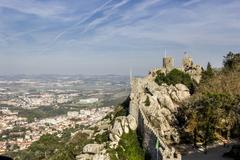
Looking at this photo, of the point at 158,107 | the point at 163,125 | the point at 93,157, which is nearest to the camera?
the point at 93,157

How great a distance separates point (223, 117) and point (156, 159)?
8.39 metres

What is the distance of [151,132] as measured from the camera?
24.8 m

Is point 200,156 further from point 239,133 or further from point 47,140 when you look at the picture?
point 47,140

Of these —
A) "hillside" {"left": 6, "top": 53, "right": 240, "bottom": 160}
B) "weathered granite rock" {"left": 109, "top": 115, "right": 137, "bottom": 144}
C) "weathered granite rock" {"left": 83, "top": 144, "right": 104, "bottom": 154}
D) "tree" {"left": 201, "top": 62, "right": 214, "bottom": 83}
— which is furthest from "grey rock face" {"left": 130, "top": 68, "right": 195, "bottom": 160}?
"tree" {"left": 201, "top": 62, "right": 214, "bottom": 83}

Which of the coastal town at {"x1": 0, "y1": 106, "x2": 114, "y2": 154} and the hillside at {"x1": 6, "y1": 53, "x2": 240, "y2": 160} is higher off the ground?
the hillside at {"x1": 6, "y1": 53, "x2": 240, "y2": 160}

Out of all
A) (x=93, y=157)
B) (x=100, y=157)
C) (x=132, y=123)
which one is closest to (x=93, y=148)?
(x=93, y=157)

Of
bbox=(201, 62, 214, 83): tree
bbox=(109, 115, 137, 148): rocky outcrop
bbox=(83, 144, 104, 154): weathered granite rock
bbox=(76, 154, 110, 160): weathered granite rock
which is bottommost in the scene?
bbox=(76, 154, 110, 160): weathered granite rock

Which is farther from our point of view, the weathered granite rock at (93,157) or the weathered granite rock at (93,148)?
the weathered granite rock at (93,148)

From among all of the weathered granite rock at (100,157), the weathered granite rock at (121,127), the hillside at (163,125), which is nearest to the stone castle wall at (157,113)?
the hillside at (163,125)

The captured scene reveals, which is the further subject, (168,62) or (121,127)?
(168,62)

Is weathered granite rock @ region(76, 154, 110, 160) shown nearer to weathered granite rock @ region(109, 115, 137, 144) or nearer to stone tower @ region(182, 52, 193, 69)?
weathered granite rock @ region(109, 115, 137, 144)

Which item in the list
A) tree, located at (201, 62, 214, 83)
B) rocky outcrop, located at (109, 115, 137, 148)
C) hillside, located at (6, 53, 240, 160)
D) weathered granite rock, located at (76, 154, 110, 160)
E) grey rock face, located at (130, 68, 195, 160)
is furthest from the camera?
tree, located at (201, 62, 214, 83)

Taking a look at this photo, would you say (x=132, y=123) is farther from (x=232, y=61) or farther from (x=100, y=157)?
(x=232, y=61)

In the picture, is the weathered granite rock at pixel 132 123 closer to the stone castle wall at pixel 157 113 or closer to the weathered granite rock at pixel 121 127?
the weathered granite rock at pixel 121 127
